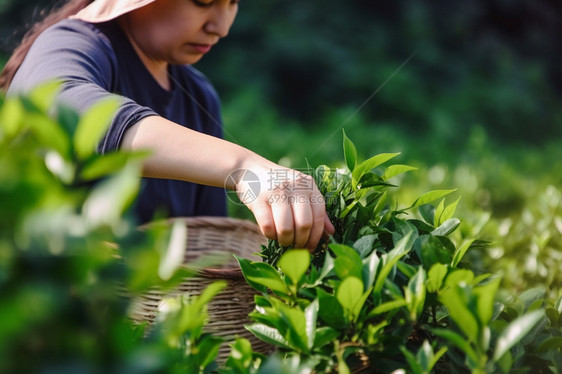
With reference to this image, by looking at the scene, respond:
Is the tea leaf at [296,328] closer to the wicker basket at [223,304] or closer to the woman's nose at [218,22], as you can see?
the wicker basket at [223,304]

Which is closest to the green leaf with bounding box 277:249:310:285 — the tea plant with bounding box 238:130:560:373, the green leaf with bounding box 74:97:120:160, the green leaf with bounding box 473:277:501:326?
the tea plant with bounding box 238:130:560:373

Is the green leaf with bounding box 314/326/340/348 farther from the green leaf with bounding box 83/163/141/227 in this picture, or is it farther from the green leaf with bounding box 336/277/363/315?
the green leaf with bounding box 83/163/141/227

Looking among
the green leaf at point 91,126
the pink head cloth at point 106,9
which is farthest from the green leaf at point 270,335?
the pink head cloth at point 106,9

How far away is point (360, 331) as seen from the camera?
0.83 m

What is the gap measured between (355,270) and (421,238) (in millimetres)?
173

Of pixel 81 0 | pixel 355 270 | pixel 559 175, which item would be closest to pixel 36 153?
pixel 355 270

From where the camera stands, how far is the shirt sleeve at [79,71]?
1144 millimetres

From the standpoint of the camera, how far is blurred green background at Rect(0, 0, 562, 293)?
17.3 ft

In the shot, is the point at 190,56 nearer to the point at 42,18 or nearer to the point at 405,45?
the point at 42,18

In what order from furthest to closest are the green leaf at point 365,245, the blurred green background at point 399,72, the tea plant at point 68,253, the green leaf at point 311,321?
the blurred green background at point 399,72 < the green leaf at point 365,245 < the green leaf at point 311,321 < the tea plant at point 68,253

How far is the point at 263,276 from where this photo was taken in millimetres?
920

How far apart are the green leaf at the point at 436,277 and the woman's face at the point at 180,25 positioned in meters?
1.12

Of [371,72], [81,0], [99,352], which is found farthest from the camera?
[371,72]

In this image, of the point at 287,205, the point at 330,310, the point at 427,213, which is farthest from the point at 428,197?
the point at 330,310
